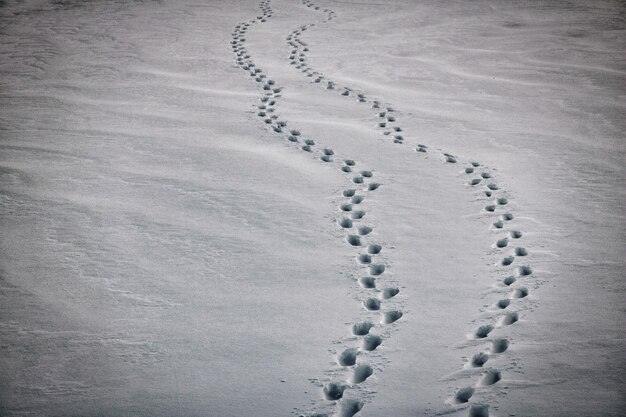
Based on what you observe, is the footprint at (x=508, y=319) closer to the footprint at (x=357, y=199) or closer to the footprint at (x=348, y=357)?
the footprint at (x=348, y=357)

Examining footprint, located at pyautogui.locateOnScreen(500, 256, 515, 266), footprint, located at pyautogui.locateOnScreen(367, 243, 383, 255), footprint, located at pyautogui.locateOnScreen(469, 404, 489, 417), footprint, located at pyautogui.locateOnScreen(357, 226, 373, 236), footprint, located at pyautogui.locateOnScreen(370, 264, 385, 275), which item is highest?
footprint, located at pyautogui.locateOnScreen(500, 256, 515, 266)

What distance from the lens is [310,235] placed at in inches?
75.4

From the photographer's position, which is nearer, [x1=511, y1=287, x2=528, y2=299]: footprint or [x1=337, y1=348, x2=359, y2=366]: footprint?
[x1=337, y1=348, x2=359, y2=366]: footprint

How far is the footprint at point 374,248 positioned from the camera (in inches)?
72.3

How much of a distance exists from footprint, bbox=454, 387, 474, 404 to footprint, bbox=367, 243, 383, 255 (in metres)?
0.63

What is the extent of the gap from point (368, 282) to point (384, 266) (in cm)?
10

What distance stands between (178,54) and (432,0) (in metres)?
3.05

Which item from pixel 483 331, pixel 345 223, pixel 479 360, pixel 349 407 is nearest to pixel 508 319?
pixel 483 331

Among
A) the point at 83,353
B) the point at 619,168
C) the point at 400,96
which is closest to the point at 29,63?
the point at 400,96

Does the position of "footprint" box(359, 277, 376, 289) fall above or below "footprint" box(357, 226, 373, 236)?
below

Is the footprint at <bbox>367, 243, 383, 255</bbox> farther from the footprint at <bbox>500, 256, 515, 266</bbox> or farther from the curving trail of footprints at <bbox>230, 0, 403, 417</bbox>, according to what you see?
the footprint at <bbox>500, 256, 515, 266</bbox>

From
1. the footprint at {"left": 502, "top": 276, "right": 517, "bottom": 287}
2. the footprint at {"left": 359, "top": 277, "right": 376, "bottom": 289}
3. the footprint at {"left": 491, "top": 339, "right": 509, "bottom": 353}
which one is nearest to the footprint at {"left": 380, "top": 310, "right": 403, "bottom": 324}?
the footprint at {"left": 359, "top": 277, "right": 376, "bottom": 289}

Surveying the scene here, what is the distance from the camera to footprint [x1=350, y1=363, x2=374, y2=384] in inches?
51.4

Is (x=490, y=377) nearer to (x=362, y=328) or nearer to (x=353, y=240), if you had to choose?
(x=362, y=328)
